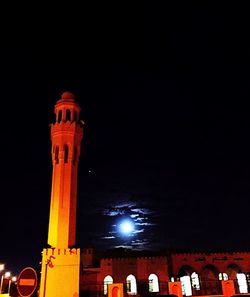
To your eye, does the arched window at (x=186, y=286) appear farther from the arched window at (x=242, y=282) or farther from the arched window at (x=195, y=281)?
the arched window at (x=242, y=282)

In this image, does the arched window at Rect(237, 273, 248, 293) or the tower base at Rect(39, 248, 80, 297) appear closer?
the tower base at Rect(39, 248, 80, 297)

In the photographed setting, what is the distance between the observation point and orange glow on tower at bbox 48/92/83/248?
984 inches

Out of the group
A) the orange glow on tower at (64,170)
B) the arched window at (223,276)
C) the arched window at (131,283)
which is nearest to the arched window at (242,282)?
the arched window at (223,276)

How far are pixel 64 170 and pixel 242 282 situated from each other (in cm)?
2500

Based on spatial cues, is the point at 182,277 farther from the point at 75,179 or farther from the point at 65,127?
the point at 65,127

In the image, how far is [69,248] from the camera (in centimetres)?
2419

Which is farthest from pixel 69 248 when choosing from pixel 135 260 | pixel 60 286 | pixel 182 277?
pixel 182 277

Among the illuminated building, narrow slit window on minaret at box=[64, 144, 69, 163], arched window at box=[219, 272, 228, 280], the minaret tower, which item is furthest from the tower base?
arched window at box=[219, 272, 228, 280]

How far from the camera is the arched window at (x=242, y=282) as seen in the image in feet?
121

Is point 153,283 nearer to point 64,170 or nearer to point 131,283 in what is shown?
point 131,283

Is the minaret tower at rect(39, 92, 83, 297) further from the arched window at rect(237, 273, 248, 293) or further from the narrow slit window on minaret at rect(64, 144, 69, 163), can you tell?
the arched window at rect(237, 273, 248, 293)

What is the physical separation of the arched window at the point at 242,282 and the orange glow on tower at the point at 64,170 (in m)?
22.5

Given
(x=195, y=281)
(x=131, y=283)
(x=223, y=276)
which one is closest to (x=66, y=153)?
(x=131, y=283)

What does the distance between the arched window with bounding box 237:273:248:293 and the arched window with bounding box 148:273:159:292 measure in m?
9.71
